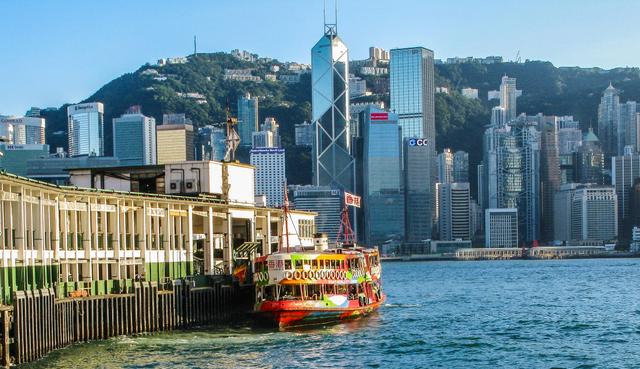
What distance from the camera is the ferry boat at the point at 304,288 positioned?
221 ft

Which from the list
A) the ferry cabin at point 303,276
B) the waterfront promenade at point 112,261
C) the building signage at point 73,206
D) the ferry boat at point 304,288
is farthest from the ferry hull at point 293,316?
the building signage at point 73,206

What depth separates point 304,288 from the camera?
68062 mm

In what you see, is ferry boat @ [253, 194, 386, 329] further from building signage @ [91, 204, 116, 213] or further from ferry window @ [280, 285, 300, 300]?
building signage @ [91, 204, 116, 213]

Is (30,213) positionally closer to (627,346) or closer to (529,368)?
(529,368)

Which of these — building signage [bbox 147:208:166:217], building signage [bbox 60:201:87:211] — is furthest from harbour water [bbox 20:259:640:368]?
building signage [bbox 147:208:166:217]

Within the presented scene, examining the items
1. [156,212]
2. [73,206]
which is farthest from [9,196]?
[156,212]

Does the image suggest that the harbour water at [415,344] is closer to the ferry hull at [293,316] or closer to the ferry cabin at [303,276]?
the ferry hull at [293,316]

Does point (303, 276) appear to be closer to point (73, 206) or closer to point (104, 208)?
point (104, 208)

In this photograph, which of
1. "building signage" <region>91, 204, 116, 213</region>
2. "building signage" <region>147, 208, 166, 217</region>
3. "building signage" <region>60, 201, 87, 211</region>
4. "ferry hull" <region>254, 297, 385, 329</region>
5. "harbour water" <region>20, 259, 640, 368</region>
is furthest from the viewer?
"building signage" <region>147, 208, 166, 217</region>

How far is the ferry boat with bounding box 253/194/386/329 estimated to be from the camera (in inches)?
2653

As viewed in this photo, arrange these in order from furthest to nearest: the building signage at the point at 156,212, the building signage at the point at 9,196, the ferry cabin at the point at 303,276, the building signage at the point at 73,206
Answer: the building signage at the point at 156,212
the ferry cabin at the point at 303,276
the building signage at the point at 73,206
the building signage at the point at 9,196

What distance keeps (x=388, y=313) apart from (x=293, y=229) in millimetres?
9946

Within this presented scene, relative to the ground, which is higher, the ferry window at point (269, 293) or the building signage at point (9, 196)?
the building signage at point (9, 196)

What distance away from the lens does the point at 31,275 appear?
52125mm
